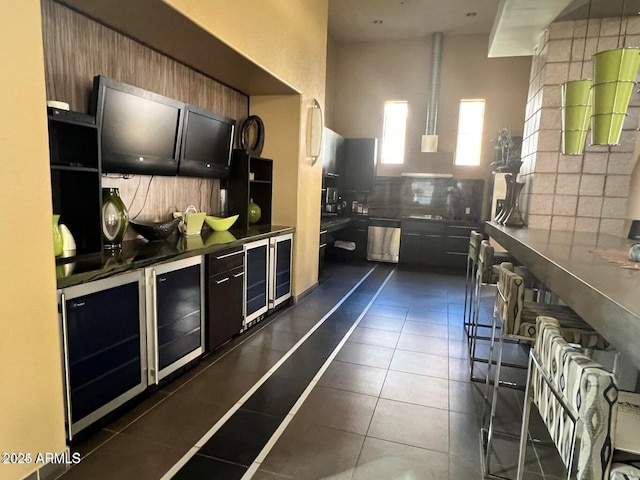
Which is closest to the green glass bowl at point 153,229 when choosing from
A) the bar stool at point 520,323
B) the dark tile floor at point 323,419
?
the dark tile floor at point 323,419

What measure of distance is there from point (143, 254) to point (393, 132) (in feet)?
19.7

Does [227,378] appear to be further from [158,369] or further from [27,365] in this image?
[27,365]

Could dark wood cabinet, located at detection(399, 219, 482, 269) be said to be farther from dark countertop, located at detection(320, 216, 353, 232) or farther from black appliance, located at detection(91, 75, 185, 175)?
black appliance, located at detection(91, 75, 185, 175)

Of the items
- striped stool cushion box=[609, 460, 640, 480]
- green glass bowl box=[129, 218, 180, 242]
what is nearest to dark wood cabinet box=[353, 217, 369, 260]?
green glass bowl box=[129, 218, 180, 242]

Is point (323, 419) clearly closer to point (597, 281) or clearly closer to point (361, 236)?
point (597, 281)

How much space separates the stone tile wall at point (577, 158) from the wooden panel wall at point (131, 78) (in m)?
2.84

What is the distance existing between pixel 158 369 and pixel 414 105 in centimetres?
638

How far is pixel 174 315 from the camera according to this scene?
8.15 feet

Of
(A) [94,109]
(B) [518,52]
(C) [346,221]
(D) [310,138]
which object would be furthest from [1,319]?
(C) [346,221]

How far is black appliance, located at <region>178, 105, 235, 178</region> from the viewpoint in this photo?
3.12 meters

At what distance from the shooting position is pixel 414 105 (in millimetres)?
7207

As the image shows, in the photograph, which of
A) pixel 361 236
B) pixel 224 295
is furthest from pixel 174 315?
pixel 361 236

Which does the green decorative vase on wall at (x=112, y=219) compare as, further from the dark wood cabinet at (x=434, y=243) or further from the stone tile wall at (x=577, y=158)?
the dark wood cabinet at (x=434, y=243)

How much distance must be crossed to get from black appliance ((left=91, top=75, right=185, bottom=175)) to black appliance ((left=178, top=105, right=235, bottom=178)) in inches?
4.4
